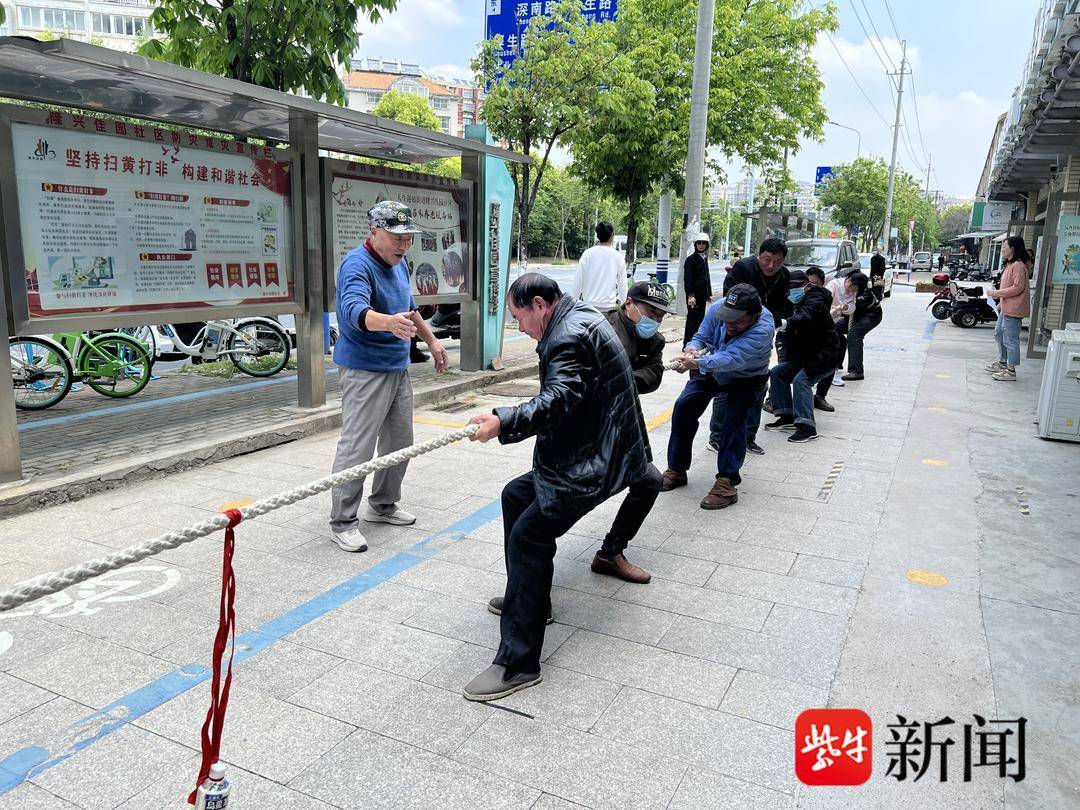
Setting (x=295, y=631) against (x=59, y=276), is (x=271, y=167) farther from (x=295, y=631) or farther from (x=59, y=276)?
(x=295, y=631)

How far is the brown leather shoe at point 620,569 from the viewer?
411cm

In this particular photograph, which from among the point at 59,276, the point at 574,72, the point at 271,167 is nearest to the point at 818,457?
the point at 271,167

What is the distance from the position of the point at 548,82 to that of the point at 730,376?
9727 mm

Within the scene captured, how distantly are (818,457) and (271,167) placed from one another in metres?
5.18

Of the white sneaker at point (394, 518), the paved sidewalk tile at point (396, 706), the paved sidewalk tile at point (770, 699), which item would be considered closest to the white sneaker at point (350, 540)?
the white sneaker at point (394, 518)

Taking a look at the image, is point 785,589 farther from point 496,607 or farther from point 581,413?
point 581,413

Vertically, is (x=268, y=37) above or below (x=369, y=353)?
above

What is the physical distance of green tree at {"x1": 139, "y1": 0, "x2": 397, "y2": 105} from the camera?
292 inches

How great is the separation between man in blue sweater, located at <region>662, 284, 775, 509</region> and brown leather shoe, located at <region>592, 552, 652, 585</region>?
131cm

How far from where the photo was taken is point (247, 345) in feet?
30.6

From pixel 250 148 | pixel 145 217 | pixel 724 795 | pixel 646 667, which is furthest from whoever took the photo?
pixel 250 148

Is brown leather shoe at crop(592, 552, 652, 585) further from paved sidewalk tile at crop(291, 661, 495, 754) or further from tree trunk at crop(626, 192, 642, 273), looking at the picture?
tree trunk at crop(626, 192, 642, 273)

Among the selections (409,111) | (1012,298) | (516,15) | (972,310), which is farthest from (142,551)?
(409,111)

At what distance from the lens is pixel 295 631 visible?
3.52 metres
